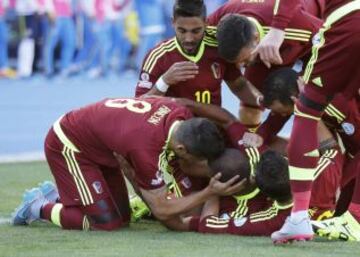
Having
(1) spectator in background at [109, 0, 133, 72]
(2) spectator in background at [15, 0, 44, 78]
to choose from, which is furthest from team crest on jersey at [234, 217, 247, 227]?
(1) spectator in background at [109, 0, 133, 72]

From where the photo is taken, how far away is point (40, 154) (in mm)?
13531

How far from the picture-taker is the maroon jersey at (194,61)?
364 inches

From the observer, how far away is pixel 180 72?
29.8 feet

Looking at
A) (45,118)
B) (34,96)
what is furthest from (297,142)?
(34,96)

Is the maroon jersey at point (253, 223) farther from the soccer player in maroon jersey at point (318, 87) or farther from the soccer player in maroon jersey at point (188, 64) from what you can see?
the soccer player in maroon jersey at point (188, 64)

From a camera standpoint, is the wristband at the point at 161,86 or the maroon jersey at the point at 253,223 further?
the wristband at the point at 161,86

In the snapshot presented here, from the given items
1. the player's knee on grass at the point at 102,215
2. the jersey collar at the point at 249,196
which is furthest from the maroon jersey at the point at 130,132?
the jersey collar at the point at 249,196

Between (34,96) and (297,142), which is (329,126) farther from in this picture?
(34,96)

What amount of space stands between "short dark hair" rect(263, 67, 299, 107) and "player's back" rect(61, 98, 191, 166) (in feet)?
2.10

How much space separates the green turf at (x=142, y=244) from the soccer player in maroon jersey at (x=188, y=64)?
1.07 metres

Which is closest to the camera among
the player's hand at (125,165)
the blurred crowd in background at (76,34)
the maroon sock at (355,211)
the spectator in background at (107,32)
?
the maroon sock at (355,211)

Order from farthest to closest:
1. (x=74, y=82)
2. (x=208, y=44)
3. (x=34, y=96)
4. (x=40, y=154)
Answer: (x=74, y=82)
(x=34, y=96)
(x=40, y=154)
(x=208, y=44)

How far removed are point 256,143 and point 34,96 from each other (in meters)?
13.4

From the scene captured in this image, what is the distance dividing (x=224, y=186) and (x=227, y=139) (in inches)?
29.2
